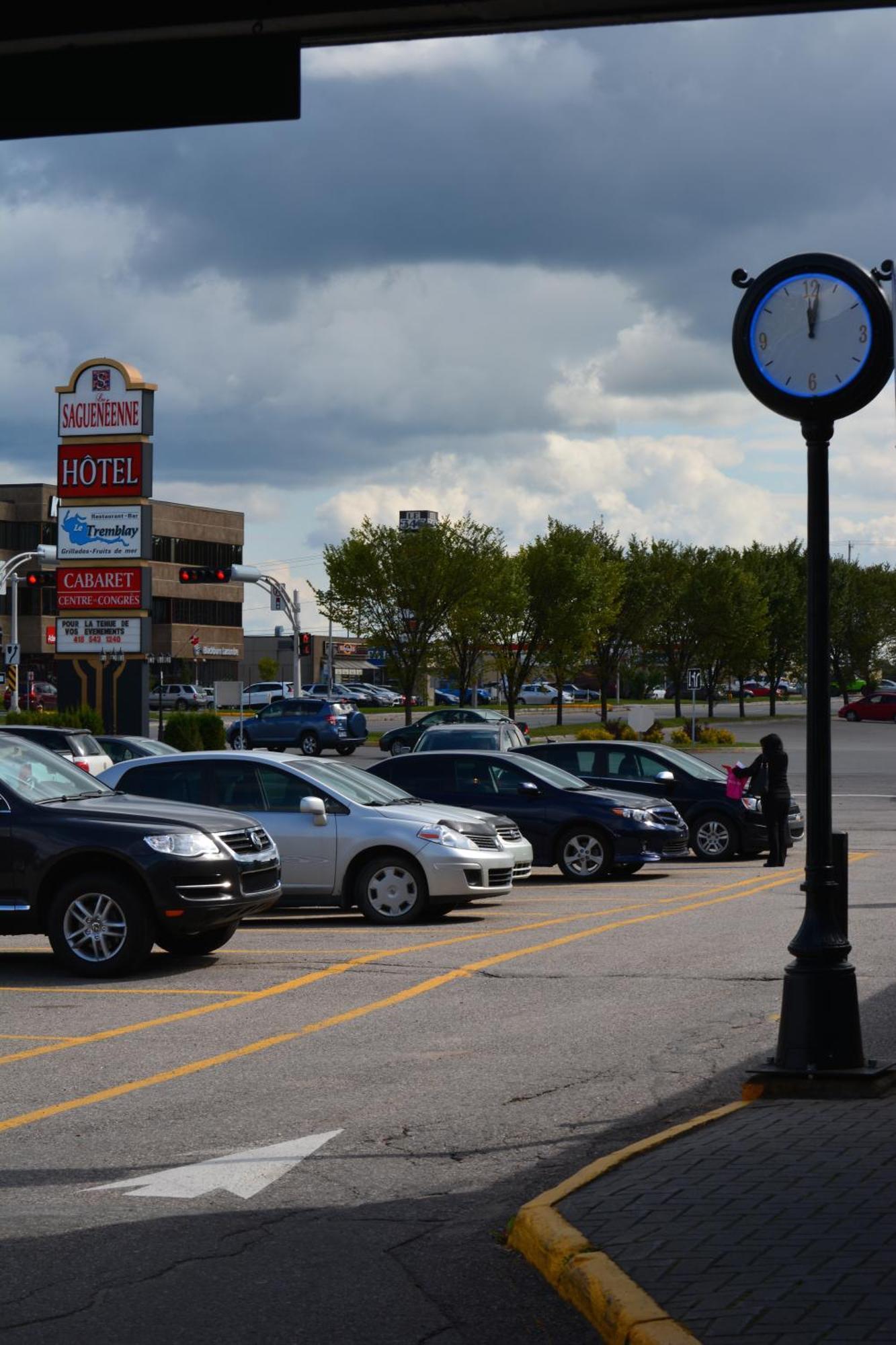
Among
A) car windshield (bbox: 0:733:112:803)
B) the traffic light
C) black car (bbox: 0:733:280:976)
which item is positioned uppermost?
the traffic light

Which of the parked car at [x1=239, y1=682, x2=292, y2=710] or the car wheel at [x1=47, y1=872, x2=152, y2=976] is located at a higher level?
the parked car at [x1=239, y1=682, x2=292, y2=710]

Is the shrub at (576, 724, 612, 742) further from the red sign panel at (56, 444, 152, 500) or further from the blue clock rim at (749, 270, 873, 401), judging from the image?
the blue clock rim at (749, 270, 873, 401)

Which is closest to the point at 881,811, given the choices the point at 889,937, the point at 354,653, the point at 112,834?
the point at 889,937

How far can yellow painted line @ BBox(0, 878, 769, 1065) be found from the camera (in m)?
9.47

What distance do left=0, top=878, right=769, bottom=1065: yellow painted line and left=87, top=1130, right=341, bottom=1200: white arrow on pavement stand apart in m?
2.65

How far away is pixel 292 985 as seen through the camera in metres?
11.6

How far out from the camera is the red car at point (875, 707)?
7925 cm

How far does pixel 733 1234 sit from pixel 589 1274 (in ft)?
1.82

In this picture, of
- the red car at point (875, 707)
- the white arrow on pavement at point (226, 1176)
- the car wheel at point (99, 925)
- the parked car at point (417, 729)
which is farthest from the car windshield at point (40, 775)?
the red car at point (875, 707)

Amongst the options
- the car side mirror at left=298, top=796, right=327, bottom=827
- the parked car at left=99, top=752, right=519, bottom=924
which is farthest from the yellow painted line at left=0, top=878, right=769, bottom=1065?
the car side mirror at left=298, top=796, right=327, bottom=827

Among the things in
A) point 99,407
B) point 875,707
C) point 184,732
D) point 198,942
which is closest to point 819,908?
point 198,942

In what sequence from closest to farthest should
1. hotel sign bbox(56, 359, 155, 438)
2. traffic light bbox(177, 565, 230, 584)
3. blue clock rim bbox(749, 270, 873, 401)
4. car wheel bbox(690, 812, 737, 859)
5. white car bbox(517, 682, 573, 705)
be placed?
blue clock rim bbox(749, 270, 873, 401), car wheel bbox(690, 812, 737, 859), hotel sign bbox(56, 359, 155, 438), traffic light bbox(177, 565, 230, 584), white car bbox(517, 682, 573, 705)

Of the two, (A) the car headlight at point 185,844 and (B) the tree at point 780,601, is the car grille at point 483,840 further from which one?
(B) the tree at point 780,601

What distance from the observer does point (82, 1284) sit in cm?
525
